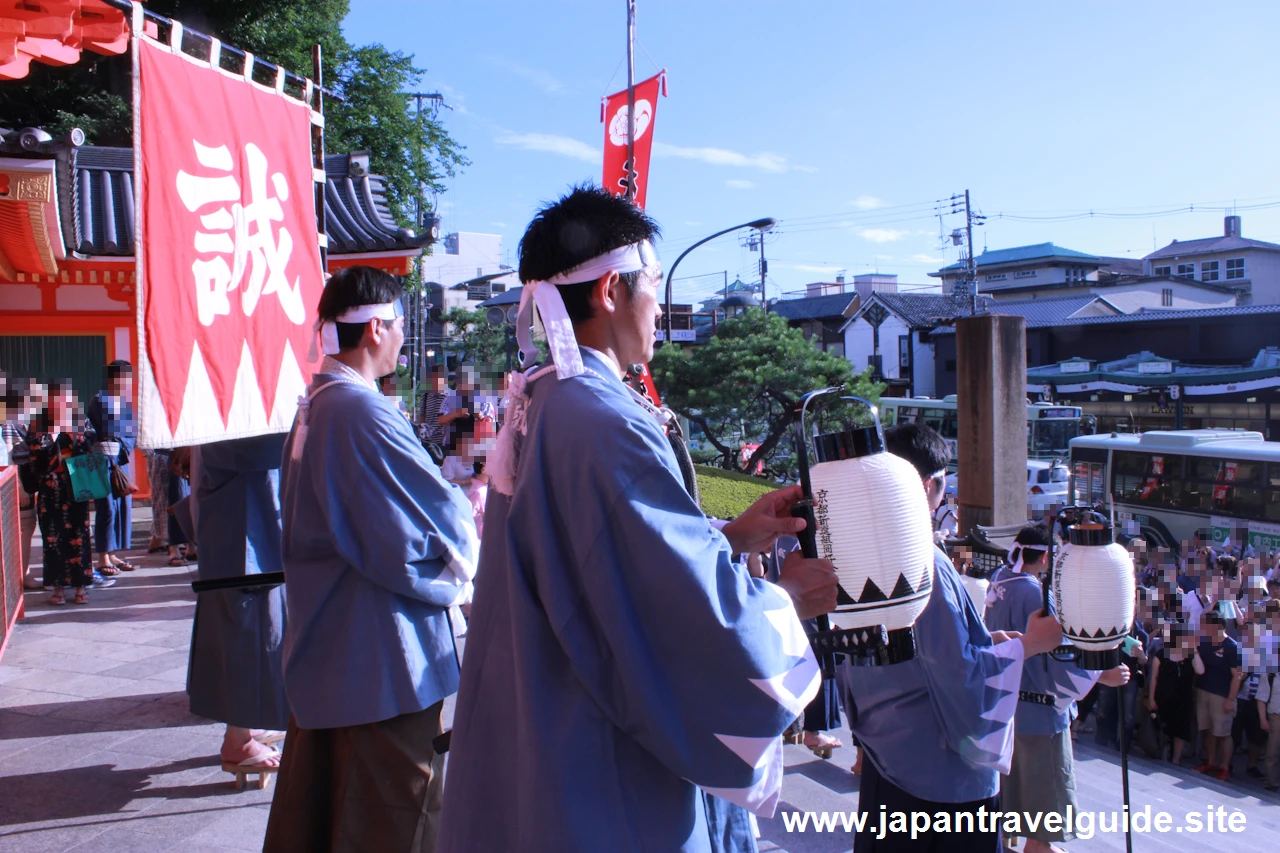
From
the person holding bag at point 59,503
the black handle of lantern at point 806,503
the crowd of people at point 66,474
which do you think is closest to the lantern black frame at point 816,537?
the black handle of lantern at point 806,503

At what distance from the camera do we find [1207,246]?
44406 millimetres

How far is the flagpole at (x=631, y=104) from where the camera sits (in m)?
11.2

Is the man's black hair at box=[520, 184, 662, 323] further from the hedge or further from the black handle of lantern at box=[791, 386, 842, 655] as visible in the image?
the hedge

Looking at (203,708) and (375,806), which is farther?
(203,708)

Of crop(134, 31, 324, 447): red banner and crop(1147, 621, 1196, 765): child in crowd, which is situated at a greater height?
crop(134, 31, 324, 447): red banner

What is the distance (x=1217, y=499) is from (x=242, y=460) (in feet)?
51.1

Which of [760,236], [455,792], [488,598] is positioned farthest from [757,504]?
[760,236]

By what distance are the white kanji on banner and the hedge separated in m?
8.92

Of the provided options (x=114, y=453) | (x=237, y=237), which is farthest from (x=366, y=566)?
(x=114, y=453)

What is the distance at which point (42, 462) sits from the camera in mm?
7031

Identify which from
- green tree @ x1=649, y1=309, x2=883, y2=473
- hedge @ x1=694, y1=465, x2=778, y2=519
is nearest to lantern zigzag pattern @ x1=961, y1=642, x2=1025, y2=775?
hedge @ x1=694, y1=465, x2=778, y2=519

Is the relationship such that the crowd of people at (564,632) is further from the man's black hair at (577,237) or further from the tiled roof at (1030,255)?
the tiled roof at (1030,255)

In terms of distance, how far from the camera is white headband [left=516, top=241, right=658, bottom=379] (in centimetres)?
155

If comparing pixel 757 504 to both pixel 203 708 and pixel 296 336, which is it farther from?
pixel 203 708
